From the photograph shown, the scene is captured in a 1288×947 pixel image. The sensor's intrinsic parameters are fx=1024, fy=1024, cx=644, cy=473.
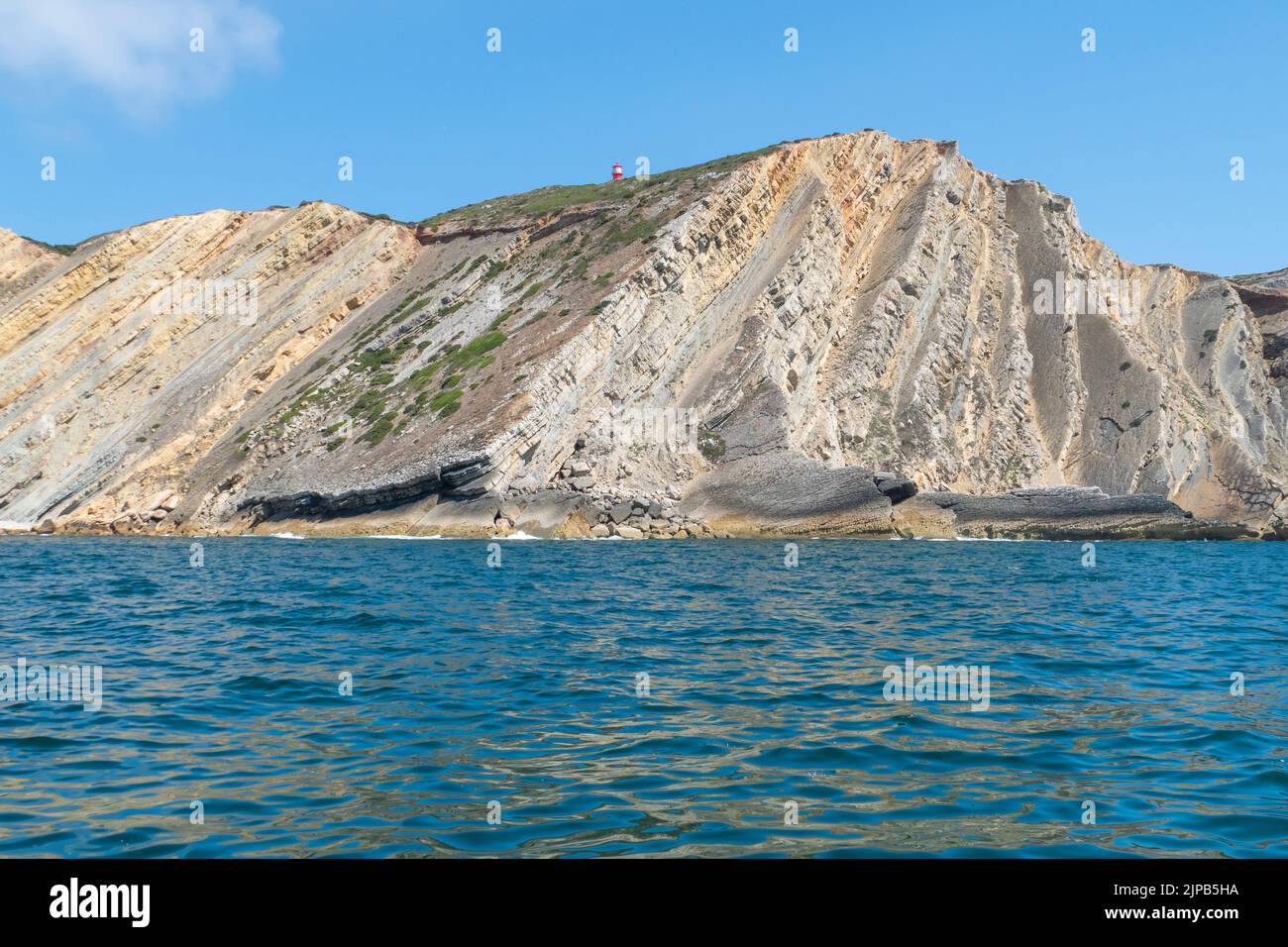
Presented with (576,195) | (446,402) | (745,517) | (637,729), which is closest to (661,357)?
(446,402)

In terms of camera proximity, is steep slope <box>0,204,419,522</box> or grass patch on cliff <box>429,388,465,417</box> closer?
grass patch on cliff <box>429,388,465,417</box>

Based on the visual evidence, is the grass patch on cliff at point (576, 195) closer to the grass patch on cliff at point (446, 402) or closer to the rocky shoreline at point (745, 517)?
the grass patch on cliff at point (446, 402)

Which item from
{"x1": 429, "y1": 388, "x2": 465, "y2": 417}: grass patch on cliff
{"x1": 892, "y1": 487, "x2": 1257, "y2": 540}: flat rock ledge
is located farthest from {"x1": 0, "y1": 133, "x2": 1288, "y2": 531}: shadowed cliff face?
{"x1": 892, "y1": 487, "x2": 1257, "y2": 540}: flat rock ledge

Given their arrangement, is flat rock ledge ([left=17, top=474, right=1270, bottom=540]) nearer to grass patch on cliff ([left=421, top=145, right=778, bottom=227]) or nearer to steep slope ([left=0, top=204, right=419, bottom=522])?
steep slope ([left=0, top=204, right=419, bottom=522])

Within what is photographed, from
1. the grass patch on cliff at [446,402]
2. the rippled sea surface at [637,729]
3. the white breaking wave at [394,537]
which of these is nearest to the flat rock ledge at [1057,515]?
the white breaking wave at [394,537]

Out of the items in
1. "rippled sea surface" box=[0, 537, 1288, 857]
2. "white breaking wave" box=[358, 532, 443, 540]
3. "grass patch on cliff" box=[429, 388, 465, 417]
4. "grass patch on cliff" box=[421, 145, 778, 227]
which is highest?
"grass patch on cliff" box=[421, 145, 778, 227]

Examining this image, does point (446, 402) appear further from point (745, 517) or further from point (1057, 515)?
point (1057, 515)
